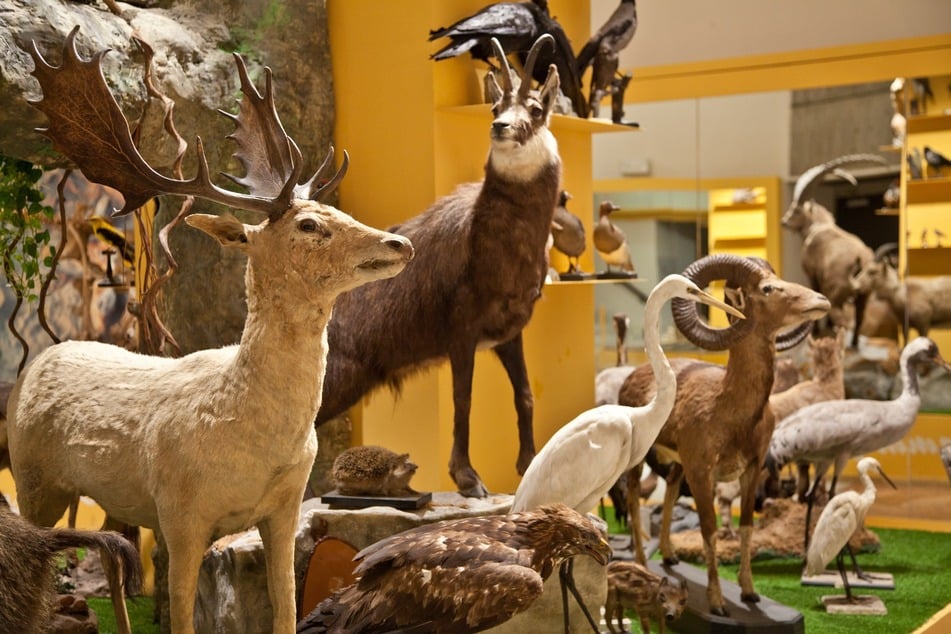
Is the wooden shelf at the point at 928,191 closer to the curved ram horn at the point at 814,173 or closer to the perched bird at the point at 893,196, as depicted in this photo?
the perched bird at the point at 893,196

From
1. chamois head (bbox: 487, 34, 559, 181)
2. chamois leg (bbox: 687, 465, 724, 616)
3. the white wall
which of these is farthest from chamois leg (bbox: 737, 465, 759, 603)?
the white wall

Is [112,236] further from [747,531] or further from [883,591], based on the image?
[883,591]

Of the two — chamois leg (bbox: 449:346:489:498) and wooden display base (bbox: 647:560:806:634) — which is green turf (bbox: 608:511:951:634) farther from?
chamois leg (bbox: 449:346:489:498)

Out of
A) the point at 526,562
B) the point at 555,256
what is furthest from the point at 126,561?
the point at 555,256

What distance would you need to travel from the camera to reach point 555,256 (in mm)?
5949

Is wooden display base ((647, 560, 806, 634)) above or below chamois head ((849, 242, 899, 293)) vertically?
below

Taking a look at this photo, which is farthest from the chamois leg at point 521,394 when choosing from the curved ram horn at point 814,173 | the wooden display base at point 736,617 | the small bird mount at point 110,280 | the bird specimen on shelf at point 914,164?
the bird specimen on shelf at point 914,164

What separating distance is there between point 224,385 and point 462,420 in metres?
1.59

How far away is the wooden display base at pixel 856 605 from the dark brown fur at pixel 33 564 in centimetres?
360

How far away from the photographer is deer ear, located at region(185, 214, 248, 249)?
295cm

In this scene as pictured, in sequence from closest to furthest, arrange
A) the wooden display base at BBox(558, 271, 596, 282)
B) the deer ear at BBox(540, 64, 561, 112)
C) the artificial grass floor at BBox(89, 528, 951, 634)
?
1. the deer ear at BBox(540, 64, 561, 112)
2. the artificial grass floor at BBox(89, 528, 951, 634)
3. the wooden display base at BBox(558, 271, 596, 282)

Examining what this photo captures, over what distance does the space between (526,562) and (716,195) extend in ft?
18.0

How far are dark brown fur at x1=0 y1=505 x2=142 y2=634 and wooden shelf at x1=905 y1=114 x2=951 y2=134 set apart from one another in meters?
6.40

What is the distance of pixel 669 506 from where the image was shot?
5.70 meters
